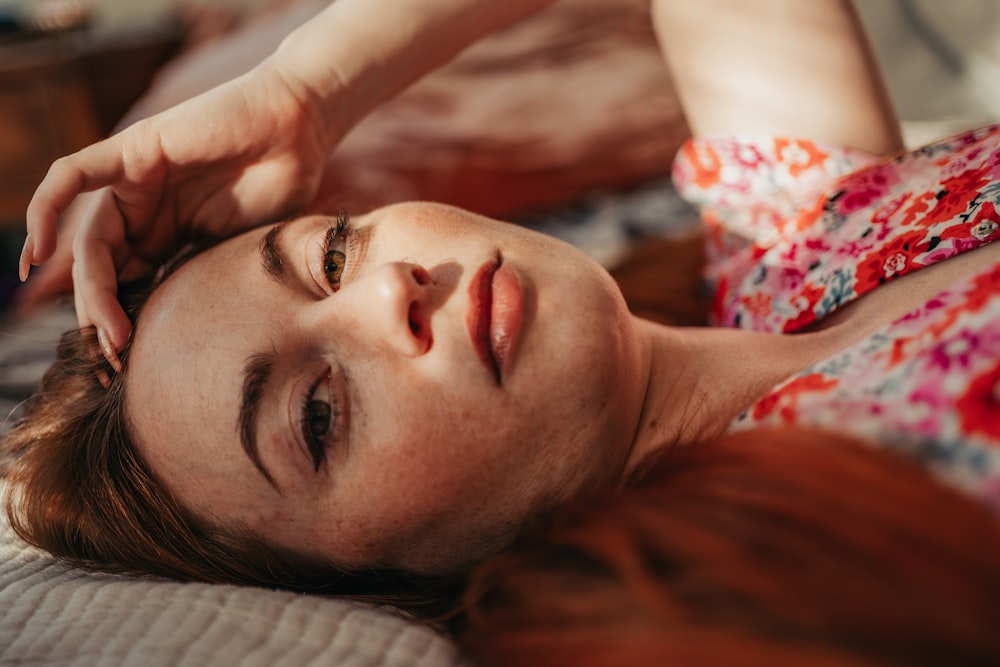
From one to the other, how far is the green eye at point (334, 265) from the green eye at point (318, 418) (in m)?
0.13

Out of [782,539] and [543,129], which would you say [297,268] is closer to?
[782,539]

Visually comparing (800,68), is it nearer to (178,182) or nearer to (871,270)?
(871,270)

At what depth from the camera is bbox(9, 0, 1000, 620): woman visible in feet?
2.44

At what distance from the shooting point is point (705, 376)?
36.1 inches

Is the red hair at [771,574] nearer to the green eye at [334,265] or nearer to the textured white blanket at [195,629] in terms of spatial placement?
the textured white blanket at [195,629]

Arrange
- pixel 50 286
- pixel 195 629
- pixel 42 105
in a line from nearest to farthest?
pixel 195 629
pixel 50 286
pixel 42 105

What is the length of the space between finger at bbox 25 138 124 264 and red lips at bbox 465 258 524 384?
455 millimetres

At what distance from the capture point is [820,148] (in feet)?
3.76

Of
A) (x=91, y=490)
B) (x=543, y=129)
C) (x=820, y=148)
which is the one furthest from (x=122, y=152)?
(x=543, y=129)

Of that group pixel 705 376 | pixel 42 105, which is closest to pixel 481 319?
pixel 705 376

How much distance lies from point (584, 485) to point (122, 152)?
0.65 meters

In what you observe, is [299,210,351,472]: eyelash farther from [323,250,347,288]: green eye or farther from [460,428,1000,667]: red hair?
[460,428,1000,667]: red hair

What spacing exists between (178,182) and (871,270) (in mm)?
861

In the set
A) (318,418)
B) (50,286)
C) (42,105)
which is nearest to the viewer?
(318,418)
